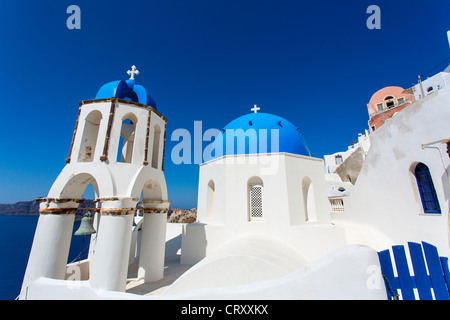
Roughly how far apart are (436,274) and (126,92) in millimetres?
8891

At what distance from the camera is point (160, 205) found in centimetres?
665

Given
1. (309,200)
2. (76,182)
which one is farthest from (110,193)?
(309,200)

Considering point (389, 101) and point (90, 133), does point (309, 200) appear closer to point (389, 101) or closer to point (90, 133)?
point (90, 133)

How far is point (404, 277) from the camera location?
2.58 m

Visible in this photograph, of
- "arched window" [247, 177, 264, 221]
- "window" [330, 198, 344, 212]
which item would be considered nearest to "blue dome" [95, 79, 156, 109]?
"arched window" [247, 177, 264, 221]

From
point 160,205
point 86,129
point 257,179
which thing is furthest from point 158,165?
point 257,179

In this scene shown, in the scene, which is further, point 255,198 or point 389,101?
point 389,101

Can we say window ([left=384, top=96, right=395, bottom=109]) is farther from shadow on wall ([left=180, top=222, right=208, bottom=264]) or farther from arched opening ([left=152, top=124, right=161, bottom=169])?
arched opening ([left=152, top=124, right=161, bottom=169])

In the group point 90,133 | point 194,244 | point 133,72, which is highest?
point 133,72

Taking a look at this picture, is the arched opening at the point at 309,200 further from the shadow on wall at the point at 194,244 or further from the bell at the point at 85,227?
the bell at the point at 85,227

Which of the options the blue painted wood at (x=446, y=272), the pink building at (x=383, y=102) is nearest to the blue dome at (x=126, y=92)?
the blue painted wood at (x=446, y=272)

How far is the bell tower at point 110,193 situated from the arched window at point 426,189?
27.5 feet
